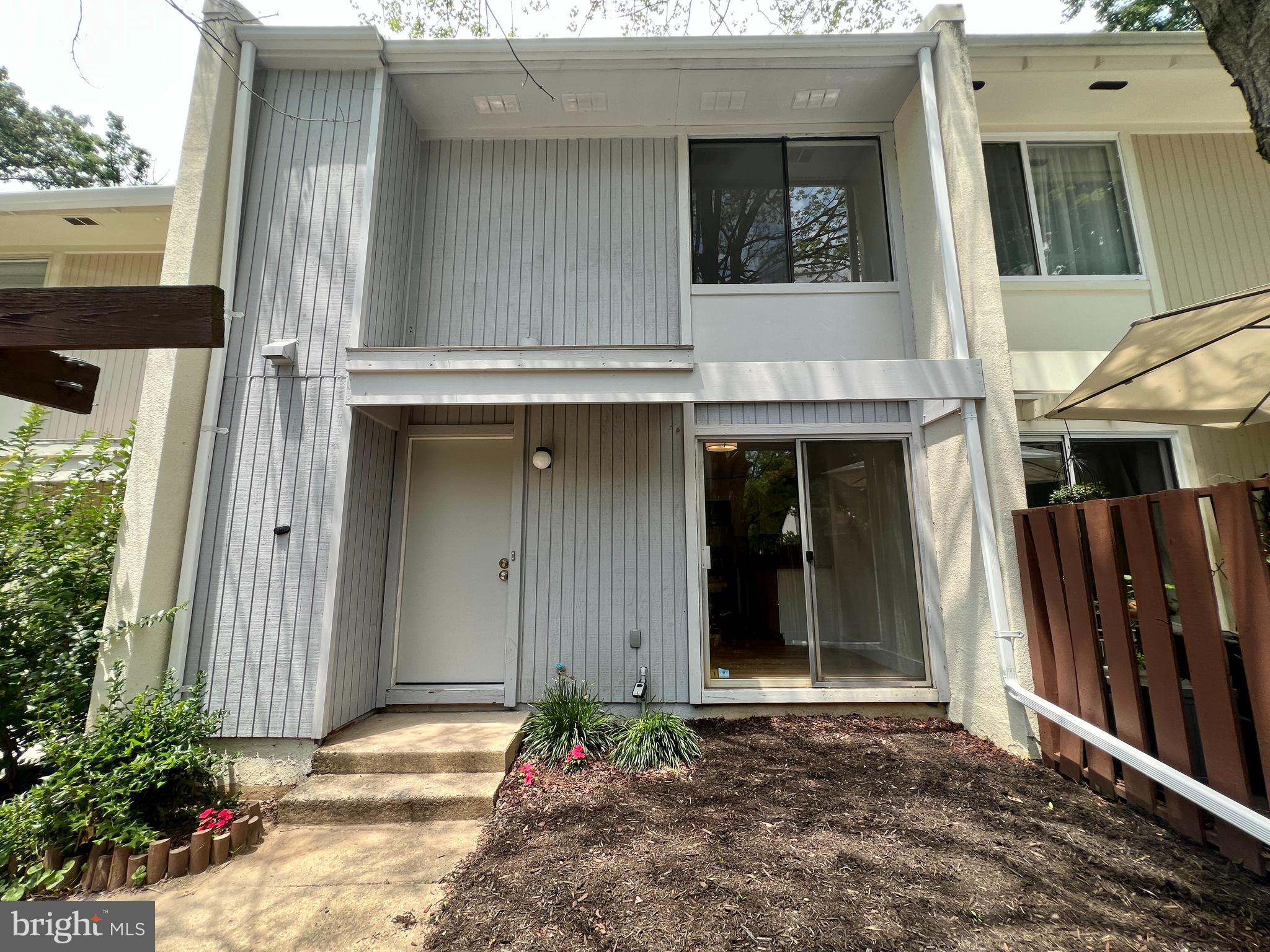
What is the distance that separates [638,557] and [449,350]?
2223 millimetres

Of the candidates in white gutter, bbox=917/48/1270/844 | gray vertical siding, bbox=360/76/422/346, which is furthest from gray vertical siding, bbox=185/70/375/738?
white gutter, bbox=917/48/1270/844

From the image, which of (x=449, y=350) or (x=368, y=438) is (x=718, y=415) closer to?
(x=449, y=350)

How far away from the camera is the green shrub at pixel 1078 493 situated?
4105mm

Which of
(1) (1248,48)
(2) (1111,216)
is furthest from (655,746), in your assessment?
(2) (1111,216)

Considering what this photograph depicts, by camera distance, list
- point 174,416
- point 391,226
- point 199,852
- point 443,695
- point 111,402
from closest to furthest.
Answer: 1. point 199,852
2. point 174,416
3. point 443,695
4. point 391,226
5. point 111,402

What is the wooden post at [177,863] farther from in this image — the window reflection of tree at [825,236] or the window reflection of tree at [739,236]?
the window reflection of tree at [825,236]

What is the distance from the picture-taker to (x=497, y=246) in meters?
4.96

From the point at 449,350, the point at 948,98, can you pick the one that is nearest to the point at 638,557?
the point at 449,350

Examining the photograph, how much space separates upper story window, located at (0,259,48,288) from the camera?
19.4 ft

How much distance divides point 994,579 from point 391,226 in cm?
543

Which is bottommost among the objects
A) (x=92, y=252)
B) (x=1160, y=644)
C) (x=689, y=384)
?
(x=1160, y=644)

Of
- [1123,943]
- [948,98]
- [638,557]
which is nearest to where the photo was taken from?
[1123,943]

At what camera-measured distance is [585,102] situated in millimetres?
4750

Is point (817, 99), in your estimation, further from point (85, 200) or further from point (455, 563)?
point (85, 200)
